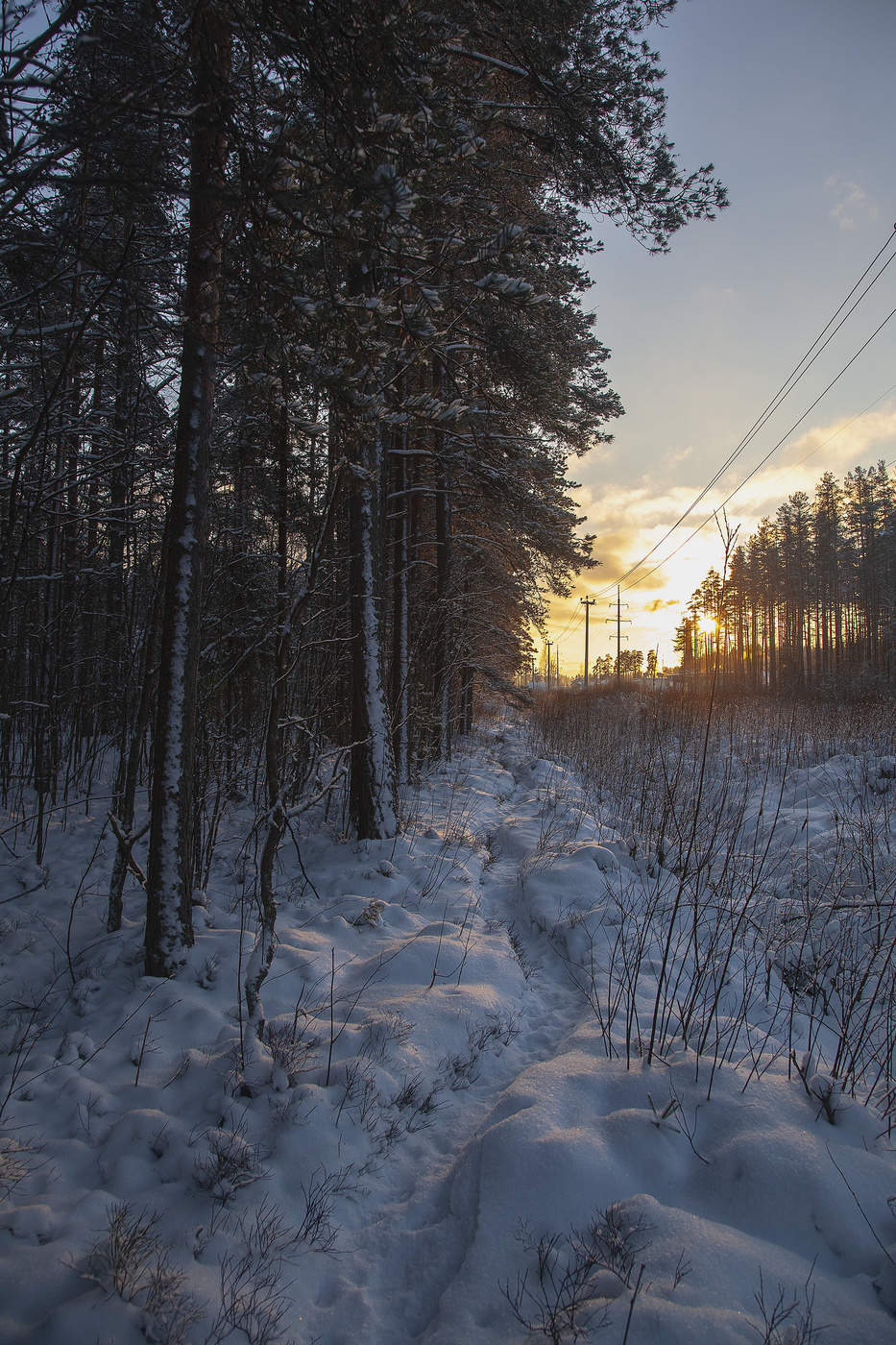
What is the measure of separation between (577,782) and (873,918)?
20.5ft

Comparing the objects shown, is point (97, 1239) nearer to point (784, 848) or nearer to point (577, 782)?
point (784, 848)

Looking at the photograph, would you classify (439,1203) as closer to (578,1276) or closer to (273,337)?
(578,1276)

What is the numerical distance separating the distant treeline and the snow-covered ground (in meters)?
31.1

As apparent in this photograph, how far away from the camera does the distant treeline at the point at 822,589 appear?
3494 centimetres

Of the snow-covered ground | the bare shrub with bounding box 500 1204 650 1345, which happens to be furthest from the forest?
the bare shrub with bounding box 500 1204 650 1345

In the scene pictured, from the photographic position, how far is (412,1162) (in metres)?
2.33

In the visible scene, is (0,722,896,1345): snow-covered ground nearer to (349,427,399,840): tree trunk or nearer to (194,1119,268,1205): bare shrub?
(194,1119,268,1205): bare shrub

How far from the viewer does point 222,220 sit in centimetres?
312

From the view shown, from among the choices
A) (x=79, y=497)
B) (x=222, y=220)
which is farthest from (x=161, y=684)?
(x=79, y=497)

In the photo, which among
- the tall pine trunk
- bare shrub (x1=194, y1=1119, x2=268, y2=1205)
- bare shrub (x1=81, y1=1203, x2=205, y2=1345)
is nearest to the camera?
bare shrub (x1=81, y1=1203, x2=205, y2=1345)

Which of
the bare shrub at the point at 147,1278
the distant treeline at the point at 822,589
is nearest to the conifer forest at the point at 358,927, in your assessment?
the bare shrub at the point at 147,1278

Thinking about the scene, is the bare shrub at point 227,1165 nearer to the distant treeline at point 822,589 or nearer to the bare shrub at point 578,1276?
the bare shrub at point 578,1276

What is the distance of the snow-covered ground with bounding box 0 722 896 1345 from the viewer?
1.59m

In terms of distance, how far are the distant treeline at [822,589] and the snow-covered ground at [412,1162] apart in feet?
102
